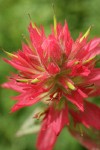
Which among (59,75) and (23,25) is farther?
(23,25)

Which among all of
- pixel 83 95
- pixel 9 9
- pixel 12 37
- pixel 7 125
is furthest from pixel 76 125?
pixel 9 9

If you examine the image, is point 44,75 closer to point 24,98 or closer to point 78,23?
point 24,98

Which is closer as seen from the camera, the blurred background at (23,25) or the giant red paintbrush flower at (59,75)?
the giant red paintbrush flower at (59,75)

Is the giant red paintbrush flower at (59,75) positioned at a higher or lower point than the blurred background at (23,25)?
lower

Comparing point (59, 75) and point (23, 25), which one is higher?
point (23, 25)
